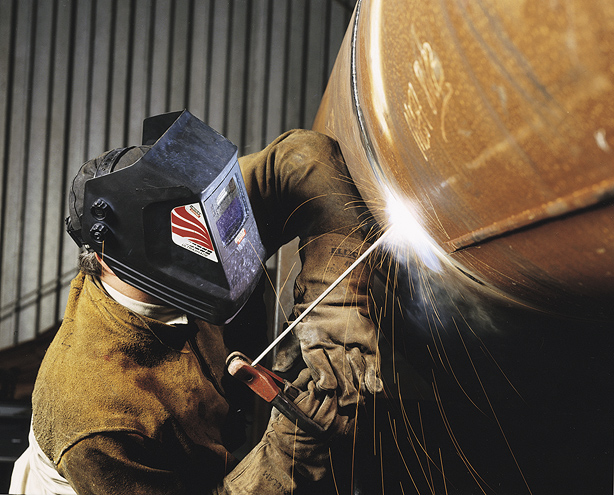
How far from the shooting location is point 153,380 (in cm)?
109

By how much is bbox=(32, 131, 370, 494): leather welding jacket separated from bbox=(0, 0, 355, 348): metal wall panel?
44.5 inches

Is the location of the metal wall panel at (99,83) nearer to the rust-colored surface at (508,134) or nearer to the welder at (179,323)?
the welder at (179,323)

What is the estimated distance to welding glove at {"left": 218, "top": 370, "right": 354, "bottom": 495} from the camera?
3.25ft

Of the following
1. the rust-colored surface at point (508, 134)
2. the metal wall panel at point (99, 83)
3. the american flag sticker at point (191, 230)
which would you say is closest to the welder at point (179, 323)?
the american flag sticker at point (191, 230)

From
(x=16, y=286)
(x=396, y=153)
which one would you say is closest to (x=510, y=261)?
(x=396, y=153)

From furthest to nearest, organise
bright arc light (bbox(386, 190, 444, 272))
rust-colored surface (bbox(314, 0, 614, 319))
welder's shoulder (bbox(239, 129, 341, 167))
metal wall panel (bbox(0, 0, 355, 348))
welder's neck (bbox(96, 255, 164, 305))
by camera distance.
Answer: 1. metal wall panel (bbox(0, 0, 355, 348))
2. welder's shoulder (bbox(239, 129, 341, 167))
3. welder's neck (bbox(96, 255, 164, 305))
4. bright arc light (bbox(386, 190, 444, 272))
5. rust-colored surface (bbox(314, 0, 614, 319))

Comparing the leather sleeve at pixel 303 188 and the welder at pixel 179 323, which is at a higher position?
the leather sleeve at pixel 303 188

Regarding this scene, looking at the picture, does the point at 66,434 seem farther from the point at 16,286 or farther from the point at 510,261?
the point at 16,286

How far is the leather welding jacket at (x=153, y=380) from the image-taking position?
0.97 metres

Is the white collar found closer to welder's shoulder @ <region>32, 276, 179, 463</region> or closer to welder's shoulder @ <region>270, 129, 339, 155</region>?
welder's shoulder @ <region>32, 276, 179, 463</region>

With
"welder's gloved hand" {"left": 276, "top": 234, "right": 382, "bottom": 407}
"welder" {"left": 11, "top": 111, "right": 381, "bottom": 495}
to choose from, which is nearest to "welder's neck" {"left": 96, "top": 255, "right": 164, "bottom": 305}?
"welder" {"left": 11, "top": 111, "right": 381, "bottom": 495}

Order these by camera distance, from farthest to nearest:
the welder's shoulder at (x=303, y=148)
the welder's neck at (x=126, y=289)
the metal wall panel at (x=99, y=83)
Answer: the metal wall panel at (x=99, y=83) < the welder's shoulder at (x=303, y=148) < the welder's neck at (x=126, y=289)

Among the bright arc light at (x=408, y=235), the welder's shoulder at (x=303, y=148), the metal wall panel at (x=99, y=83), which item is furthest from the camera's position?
the metal wall panel at (x=99, y=83)

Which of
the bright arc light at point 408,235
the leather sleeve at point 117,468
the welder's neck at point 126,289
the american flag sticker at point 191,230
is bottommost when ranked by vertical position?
the leather sleeve at point 117,468
